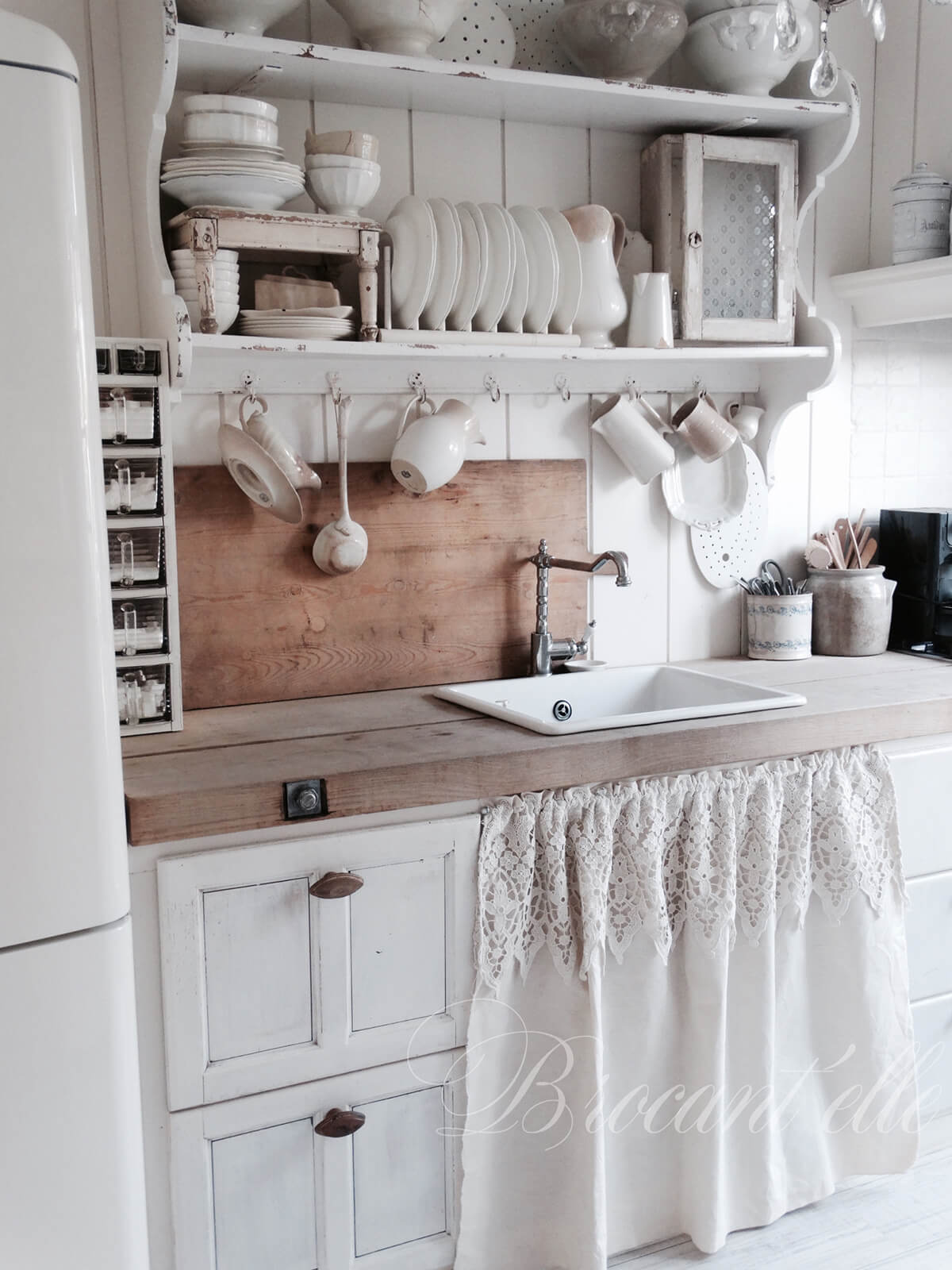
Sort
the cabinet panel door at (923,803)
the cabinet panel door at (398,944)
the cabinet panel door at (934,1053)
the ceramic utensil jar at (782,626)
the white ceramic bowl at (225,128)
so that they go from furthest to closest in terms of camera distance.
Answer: the ceramic utensil jar at (782,626), the cabinet panel door at (934,1053), the cabinet panel door at (923,803), the white ceramic bowl at (225,128), the cabinet panel door at (398,944)

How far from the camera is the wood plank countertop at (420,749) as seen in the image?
156 centimetres

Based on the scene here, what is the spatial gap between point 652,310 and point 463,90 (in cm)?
50

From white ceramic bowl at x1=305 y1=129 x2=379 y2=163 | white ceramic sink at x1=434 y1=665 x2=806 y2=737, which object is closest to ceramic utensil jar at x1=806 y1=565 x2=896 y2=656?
white ceramic sink at x1=434 y1=665 x2=806 y2=737

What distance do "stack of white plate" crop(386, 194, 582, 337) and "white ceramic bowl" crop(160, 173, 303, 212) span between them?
23 centimetres

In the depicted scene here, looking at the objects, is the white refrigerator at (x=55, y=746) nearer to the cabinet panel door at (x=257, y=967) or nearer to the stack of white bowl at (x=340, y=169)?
the cabinet panel door at (x=257, y=967)

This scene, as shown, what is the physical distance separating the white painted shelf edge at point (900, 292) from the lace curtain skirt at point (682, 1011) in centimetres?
97

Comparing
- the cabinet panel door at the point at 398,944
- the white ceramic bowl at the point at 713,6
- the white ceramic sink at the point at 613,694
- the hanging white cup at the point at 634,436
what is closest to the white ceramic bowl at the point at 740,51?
the white ceramic bowl at the point at 713,6

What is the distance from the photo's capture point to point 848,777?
6.44ft

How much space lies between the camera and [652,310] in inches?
85.1

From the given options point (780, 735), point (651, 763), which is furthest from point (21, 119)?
point (780, 735)

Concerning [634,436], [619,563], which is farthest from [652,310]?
[619,563]

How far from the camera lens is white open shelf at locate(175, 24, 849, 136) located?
1775 millimetres

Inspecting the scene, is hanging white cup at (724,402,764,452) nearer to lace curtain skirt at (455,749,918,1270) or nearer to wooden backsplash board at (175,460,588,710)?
wooden backsplash board at (175,460,588,710)

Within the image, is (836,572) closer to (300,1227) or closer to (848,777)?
(848,777)
